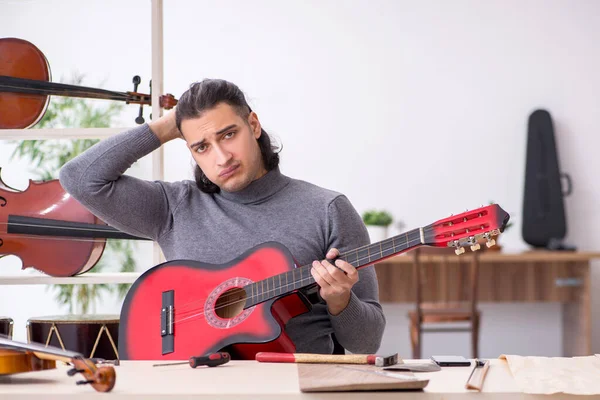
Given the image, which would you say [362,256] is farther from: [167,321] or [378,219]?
[378,219]

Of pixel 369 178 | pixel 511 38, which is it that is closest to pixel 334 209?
pixel 369 178

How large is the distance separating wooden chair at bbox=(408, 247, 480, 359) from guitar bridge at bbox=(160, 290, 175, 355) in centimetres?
251

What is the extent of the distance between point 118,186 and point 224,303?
18.4 inches

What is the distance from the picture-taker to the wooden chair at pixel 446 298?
3969 mm

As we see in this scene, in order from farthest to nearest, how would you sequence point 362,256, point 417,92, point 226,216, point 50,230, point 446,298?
1. point 417,92
2. point 446,298
3. point 50,230
4. point 226,216
5. point 362,256

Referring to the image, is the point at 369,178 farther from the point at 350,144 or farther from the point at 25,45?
the point at 25,45

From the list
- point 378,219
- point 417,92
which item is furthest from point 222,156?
point 417,92

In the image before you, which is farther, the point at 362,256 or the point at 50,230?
the point at 50,230

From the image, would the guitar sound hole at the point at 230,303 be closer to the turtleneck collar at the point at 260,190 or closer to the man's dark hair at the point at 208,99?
the turtleneck collar at the point at 260,190

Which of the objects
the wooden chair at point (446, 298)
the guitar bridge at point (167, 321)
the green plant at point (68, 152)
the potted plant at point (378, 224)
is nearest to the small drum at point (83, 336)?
the green plant at point (68, 152)

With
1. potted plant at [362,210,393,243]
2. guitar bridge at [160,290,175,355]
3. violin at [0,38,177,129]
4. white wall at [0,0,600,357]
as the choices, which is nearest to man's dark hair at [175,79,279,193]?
violin at [0,38,177,129]

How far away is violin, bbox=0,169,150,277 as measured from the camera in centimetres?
193

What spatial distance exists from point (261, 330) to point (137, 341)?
334 mm

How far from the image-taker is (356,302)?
1.53 metres
